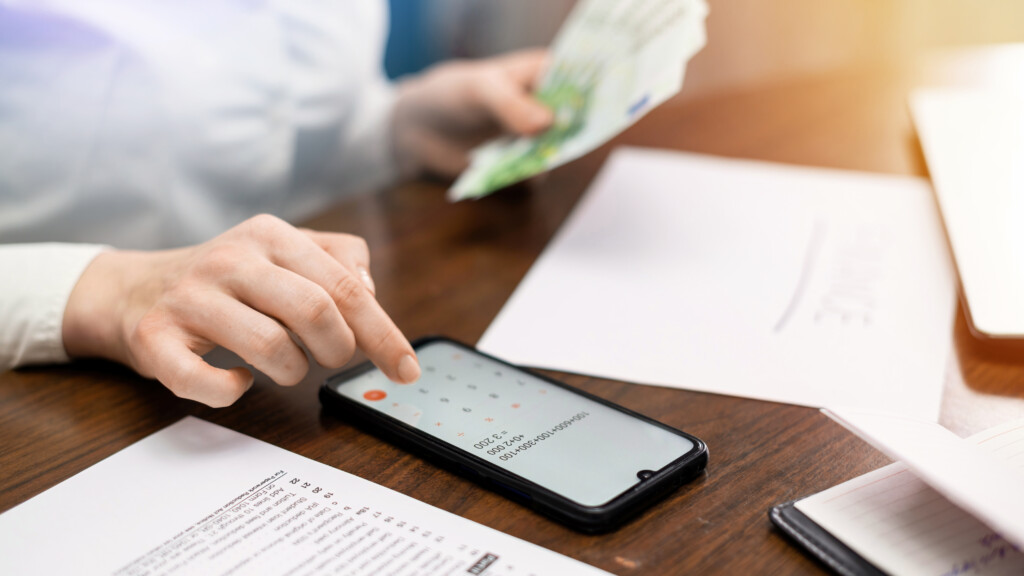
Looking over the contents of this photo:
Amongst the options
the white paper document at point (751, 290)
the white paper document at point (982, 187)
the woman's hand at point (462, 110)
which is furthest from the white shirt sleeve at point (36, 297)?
the white paper document at point (982, 187)

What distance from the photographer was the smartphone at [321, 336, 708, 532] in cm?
33

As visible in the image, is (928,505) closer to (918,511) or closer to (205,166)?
(918,511)

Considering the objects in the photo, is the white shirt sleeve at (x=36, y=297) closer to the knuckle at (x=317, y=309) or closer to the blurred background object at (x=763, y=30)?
the knuckle at (x=317, y=309)

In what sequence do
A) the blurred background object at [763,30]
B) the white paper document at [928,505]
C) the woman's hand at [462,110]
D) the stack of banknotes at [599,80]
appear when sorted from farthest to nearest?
the blurred background object at [763,30] < the woman's hand at [462,110] < the stack of banknotes at [599,80] < the white paper document at [928,505]

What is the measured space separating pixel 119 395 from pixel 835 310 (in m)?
0.41

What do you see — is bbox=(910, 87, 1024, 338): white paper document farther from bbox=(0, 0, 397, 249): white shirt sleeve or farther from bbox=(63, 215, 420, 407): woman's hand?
bbox=(0, 0, 397, 249): white shirt sleeve

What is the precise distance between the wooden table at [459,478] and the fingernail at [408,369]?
3 cm

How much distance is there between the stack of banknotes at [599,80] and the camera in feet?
1.85

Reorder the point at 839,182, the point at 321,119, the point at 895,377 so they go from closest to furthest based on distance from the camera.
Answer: the point at 895,377 < the point at 839,182 < the point at 321,119

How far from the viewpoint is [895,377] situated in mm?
430

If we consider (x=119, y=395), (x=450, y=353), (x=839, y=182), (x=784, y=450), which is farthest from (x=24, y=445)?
(x=839, y=182)

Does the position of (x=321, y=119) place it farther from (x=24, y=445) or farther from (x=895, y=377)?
(x=895, y=377)

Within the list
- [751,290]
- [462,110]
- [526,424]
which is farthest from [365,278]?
[462,110]

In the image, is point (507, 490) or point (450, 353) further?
point (450, 353)
